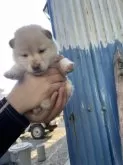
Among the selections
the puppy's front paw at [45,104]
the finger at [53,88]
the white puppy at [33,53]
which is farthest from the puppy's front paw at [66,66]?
the puppy's front paw at [45,104]

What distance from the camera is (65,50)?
2.96m

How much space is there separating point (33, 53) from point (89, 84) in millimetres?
1247

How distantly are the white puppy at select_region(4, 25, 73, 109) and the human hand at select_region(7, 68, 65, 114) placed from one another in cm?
4

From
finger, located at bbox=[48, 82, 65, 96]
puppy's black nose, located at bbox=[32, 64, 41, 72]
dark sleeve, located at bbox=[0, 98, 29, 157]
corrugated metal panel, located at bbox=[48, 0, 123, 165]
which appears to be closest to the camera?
dark sleeve, located at bbox=[0, 98, 29, 157]

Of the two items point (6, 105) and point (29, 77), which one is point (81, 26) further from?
point (6, 105)

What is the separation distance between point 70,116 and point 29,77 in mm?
1089

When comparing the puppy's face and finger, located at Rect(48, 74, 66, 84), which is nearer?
the puppy's face

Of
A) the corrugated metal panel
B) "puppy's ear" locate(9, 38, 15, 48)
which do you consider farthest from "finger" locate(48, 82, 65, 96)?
the corrugated metal panel

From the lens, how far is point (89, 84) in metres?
2.97

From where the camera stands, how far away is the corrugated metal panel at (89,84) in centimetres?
293

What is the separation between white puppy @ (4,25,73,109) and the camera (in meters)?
1.83

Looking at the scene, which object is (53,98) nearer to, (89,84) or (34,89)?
(34,89)

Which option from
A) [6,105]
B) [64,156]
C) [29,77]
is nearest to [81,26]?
[29,77]

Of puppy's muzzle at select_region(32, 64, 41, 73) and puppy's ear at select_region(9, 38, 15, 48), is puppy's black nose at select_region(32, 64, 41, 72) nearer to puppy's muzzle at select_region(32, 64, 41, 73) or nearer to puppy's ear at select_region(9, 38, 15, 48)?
puppy's muzzle at select_region(32, 64, 41, 73)
